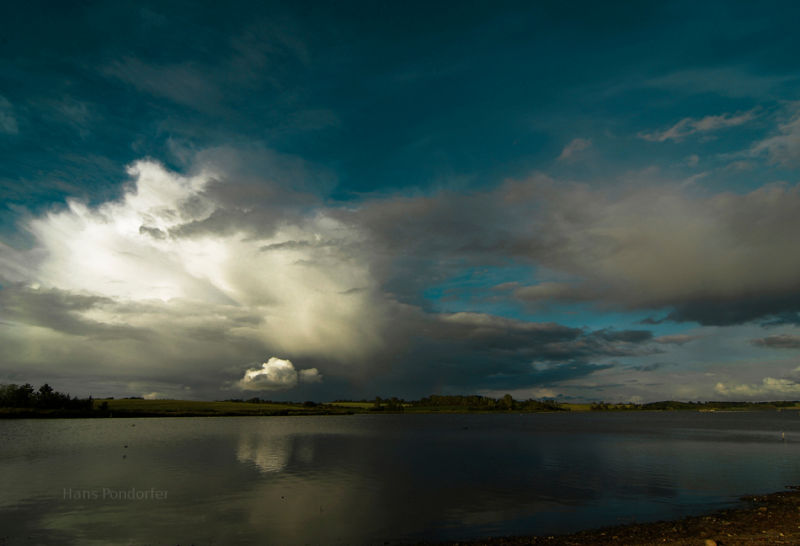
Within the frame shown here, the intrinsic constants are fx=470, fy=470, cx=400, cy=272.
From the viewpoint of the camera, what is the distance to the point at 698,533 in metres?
28.0

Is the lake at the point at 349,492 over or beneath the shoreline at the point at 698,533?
beneath

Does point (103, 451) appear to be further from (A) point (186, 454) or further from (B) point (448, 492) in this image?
(B) point (448, 492)

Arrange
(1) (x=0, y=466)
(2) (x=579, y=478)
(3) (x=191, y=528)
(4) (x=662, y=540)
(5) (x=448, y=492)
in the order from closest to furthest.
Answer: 1. (4) (x=662, y=540)
2. (3) (x=191, y=528)
3. (5) (x=448, y=492)
4. (2) (x=579, y=478)
5. (1) (x=0, y=466)

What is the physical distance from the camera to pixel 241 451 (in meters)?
84.9

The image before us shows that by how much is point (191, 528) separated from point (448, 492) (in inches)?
933

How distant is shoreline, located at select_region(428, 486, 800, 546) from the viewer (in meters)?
25.4

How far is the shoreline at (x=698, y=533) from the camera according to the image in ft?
83.4

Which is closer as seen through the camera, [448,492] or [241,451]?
[448,492]

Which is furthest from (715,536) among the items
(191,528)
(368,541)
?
(191,528)

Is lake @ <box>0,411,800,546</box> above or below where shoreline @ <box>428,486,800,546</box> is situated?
below

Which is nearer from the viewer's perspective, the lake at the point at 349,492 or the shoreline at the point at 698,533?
the shoreline at the point at 698,533

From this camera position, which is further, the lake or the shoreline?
the lake

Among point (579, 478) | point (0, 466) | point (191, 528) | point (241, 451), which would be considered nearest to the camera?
point (191, 528)

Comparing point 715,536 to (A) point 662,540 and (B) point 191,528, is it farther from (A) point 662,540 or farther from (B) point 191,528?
(B) point 191,528
